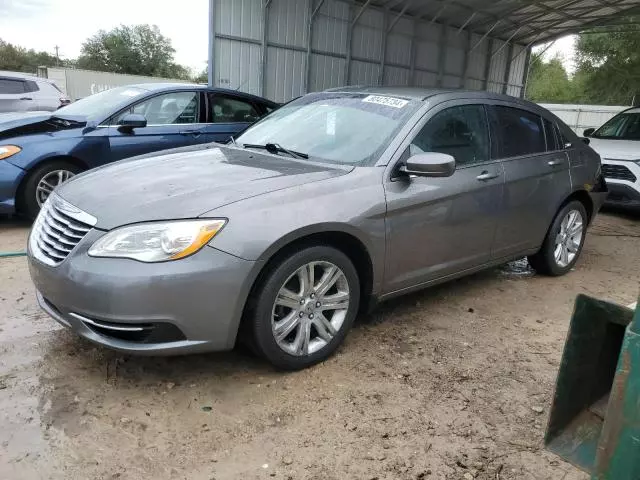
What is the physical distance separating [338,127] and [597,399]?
2549mm

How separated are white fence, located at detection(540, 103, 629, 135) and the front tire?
21.1m

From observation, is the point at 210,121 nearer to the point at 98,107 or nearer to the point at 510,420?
the point at 98,107

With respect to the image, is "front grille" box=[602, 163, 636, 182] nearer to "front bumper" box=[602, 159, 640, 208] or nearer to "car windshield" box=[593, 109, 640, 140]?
"front bumper" box=[602, 159, 640, 208]

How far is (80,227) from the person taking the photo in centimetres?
282

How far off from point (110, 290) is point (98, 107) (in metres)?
4.69

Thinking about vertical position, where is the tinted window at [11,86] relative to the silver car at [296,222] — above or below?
above

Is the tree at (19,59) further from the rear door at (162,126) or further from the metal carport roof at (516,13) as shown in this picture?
the rear door at (162,126)

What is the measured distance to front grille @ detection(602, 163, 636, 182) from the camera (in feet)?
26.0

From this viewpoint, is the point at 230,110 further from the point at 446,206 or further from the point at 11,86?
the point at 11,86

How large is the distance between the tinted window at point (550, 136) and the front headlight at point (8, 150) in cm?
513

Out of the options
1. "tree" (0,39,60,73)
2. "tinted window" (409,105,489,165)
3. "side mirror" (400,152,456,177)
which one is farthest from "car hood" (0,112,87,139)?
"tree" (0,39,60,73)

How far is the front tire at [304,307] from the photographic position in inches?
113

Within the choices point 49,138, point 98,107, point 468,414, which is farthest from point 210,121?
point 468,414

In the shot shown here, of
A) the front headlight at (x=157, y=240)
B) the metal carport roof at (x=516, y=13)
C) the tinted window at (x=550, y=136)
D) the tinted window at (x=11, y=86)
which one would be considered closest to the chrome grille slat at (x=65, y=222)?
the front headlight at (x=157, y=240)
